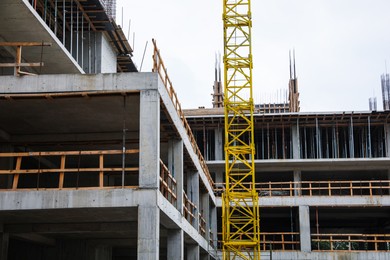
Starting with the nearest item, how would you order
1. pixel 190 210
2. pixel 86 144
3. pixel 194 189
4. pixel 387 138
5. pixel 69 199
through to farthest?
1. pixel 69 199
2. pixel 86 144
3. pixel 190 210
4. pixel 194 189
5. pixel 387 138

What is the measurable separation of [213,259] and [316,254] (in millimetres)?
5872

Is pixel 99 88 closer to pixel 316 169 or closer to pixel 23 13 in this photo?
pixel 23 13

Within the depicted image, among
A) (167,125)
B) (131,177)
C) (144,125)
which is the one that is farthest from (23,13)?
(131,177)

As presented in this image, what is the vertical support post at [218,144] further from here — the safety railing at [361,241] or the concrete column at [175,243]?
the concrete column at [175,243]

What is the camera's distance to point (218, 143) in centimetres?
4431

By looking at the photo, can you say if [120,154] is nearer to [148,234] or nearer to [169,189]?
[169,189]

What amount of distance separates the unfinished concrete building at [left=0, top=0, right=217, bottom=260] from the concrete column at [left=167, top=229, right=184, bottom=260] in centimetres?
3

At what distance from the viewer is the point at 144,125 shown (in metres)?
17.6

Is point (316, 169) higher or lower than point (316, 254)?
higher

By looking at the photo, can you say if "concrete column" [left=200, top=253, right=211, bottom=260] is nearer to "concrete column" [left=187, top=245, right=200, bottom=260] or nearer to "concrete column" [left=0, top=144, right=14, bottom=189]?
"concrete column" [left=187, top=245, right=200, bottom=260]

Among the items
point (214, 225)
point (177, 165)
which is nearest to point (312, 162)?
point (214, 225)

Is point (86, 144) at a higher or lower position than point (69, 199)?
higher

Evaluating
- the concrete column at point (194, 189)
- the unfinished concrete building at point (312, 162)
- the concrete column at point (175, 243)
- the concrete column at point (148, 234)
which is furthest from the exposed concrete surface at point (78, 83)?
the unfinished concrete building at point (312, 162)

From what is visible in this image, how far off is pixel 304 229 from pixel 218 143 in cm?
807
